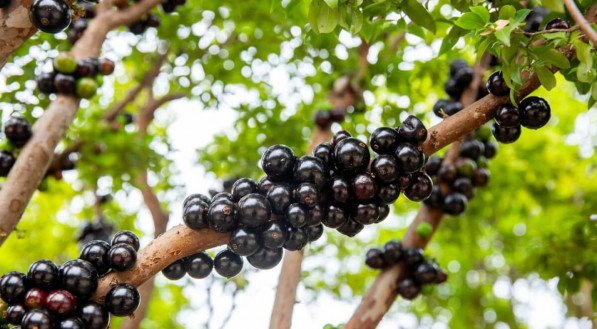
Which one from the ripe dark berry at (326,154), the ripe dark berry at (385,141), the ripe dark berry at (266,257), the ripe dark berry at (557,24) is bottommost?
the ripe dark berry at (266,257)

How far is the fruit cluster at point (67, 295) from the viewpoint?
2.60 m

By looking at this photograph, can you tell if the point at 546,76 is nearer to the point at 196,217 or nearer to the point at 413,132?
the point at 413,132

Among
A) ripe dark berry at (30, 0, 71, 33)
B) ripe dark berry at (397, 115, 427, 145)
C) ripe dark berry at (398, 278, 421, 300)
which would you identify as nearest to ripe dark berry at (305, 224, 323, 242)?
ripe dark berry at (397, 115, 427, 145)

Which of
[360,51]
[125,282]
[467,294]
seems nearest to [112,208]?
[360,51]

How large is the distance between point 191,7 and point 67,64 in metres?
1.88

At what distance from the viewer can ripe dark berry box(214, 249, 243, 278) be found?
10.0 ft

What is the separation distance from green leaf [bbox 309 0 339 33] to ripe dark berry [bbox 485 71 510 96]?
2.86 ft

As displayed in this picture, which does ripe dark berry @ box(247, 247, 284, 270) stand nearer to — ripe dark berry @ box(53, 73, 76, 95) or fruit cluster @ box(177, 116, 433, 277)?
fruit cluster @ box(177, 116, 433, 277)

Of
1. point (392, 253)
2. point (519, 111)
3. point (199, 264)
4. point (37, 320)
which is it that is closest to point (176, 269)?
point (199, 264)

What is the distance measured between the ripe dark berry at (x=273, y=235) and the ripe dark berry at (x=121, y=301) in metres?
0.64

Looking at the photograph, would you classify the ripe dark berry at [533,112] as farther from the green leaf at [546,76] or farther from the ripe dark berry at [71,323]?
the ripe dark berry at [71,323]

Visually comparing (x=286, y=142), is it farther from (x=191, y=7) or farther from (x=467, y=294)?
(x=467, y=294)

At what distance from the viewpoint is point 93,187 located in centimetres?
611

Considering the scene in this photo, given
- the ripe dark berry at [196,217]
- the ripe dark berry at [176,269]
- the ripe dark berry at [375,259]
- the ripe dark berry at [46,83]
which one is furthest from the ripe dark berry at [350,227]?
the ripe dark berry at [46,83]
